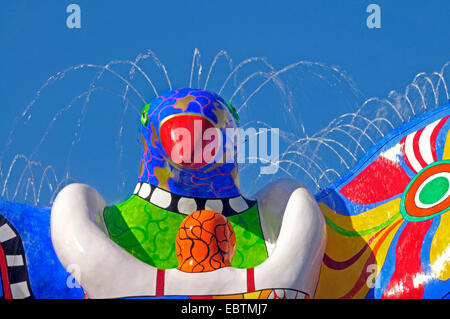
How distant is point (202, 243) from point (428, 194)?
76.6 inches

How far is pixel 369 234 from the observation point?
6.31 meters

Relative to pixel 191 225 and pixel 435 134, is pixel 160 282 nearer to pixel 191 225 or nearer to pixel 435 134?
pixel 191 225

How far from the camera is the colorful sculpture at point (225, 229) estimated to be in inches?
215

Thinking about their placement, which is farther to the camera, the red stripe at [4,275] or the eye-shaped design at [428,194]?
the eye-shaped design at [428,194]

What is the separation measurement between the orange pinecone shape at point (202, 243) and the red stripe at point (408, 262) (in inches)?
55.4

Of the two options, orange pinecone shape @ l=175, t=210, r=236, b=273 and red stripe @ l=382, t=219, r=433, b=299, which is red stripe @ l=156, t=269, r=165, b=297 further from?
red stripe @ l=382, t=219, r=433, b=299

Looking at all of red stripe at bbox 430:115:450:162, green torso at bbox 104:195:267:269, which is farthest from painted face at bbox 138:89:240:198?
red stripe at bbox 430:115:450:162

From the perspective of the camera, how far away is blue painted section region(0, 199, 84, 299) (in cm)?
576

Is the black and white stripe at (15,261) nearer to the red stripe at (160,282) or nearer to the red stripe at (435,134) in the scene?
the red stripe at (160,282)

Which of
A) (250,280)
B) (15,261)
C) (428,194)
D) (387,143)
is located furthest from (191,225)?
(387,143)

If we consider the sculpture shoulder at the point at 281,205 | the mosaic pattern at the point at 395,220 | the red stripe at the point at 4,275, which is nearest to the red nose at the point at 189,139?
the sculpture shoulder at the point at 281,205
